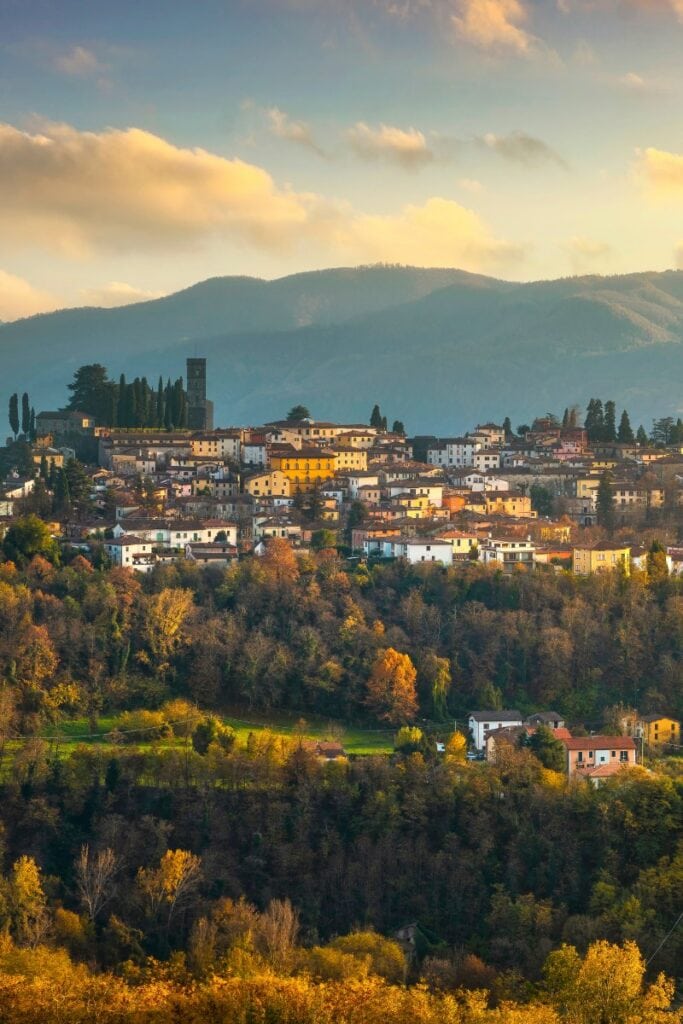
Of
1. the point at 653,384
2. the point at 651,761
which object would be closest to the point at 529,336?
the point at 653,384

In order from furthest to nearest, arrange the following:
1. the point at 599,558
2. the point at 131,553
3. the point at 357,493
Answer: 1. the point at 357,493
2. the point at 599,558
3. the point at 131,553

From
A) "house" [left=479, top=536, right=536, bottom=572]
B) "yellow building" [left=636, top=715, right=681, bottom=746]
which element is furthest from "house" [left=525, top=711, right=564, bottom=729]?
"house" [left=479, top=536, right=536, bottom=572]

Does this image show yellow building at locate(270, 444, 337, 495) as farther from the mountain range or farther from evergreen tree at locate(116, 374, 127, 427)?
the mountain range

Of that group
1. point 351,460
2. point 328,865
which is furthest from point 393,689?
point 351,460

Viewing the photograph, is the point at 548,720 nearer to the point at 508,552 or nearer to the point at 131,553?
the point at 508,552

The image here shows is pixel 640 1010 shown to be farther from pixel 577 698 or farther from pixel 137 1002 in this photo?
pixel 577 698
